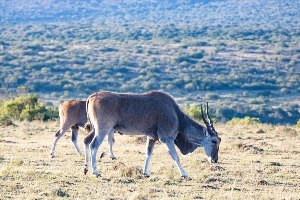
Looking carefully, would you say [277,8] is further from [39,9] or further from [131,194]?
[131,194]

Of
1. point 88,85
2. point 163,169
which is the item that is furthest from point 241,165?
point 88,85

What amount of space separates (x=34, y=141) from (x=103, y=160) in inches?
214

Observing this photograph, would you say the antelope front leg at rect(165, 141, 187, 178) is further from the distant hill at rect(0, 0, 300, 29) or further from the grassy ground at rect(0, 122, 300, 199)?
the distant hill at rect(0, 0, 300, 29)

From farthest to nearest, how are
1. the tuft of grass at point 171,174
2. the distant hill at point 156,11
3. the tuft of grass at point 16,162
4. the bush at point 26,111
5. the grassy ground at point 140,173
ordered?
1. the distant hill at point 156,11
2. the bush at point 26,111
3. the tuft of grass at point 16,162
4. the tuft of grass at point 171,174
5. the grassy ground at point 140,173

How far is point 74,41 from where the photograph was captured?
10531cm

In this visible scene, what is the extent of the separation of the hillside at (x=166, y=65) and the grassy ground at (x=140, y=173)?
24.6 m

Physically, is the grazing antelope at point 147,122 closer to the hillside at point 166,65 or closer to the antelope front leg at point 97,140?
the antelope front leg at point 97,140

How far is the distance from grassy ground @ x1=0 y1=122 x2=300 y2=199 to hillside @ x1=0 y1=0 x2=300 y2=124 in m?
24.6

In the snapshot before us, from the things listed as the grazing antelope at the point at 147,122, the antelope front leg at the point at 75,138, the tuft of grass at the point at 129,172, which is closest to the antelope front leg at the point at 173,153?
the grazing antelope at the point at 147,122

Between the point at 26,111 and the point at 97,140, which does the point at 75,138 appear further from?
the point at 26,111

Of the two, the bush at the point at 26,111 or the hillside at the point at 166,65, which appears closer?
the bush at the point at 26,111

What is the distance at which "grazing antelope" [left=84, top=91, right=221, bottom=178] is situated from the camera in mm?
13867

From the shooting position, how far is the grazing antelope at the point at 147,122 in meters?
13.9

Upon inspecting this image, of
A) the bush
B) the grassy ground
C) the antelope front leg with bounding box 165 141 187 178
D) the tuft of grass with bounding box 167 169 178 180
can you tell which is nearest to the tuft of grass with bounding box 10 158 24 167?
the grassy ground
